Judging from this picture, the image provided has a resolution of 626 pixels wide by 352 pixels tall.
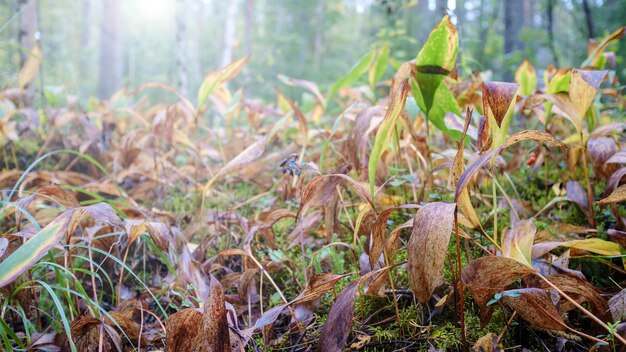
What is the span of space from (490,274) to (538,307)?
12 cm

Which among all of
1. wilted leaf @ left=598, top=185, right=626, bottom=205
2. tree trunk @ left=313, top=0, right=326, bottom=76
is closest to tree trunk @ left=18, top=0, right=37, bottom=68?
wilted leaf @ left=598, top=185, right=626, bottom=205

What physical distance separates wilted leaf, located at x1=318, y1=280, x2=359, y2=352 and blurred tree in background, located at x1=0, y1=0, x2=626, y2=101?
56.8 inches

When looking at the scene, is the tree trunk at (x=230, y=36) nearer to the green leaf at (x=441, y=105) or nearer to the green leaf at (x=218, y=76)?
the green leaf at (x=218, y=76)

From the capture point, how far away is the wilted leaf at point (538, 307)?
2.60ft

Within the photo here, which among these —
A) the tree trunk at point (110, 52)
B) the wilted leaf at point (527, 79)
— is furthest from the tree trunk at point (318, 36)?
the wilted leaf at point (527, 79)

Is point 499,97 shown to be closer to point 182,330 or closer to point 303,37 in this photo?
point 182,330

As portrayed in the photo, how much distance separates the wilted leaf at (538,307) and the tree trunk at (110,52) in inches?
266

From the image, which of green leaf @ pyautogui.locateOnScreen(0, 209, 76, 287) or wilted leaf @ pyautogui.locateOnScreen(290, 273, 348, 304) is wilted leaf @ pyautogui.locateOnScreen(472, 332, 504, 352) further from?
green leaf @ pyautogui.locateOnScreen(0, 209, 76, 287)

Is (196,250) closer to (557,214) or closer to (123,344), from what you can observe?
(123,344)

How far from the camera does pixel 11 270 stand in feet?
2.31

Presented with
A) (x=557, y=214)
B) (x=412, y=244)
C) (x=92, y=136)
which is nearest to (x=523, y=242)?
(x=412, y=244)

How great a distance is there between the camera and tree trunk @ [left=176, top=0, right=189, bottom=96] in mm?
4953

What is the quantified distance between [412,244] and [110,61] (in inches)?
272

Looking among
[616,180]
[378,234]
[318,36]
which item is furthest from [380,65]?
[318,36]
